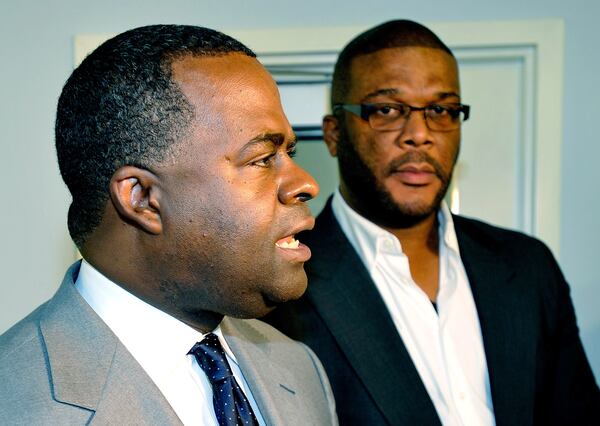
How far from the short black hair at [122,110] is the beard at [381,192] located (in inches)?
27.1

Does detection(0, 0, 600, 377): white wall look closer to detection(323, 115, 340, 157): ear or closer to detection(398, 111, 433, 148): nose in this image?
detection(323, 115, 340, 157): ear

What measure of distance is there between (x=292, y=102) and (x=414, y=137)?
960mm

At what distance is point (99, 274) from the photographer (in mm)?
1086

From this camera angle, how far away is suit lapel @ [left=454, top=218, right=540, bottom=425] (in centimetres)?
159

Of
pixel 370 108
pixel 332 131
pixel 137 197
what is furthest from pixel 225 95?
pixel 332 131

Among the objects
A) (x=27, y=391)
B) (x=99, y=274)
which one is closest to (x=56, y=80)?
(x=99, y=274)

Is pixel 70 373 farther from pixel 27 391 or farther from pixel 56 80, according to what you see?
pixel 56 80

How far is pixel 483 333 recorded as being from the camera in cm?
167

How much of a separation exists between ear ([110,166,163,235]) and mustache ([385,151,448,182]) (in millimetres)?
758

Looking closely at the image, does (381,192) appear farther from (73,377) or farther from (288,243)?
(73,377)

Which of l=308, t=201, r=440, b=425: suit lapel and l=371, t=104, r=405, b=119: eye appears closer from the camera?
l=308, t=201, r=440, b=425: suit lapel

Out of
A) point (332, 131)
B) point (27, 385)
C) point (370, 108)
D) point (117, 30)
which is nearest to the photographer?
point (27, 385)

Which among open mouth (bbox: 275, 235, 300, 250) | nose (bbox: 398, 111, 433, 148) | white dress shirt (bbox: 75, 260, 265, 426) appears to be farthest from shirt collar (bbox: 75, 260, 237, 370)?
nose (bbox: 398, 111, 433, 148)

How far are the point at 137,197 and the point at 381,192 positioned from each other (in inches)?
30.2
